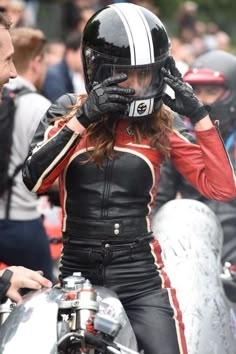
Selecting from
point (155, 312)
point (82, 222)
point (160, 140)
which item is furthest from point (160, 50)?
point (155, 312)

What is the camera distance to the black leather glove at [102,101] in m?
4.34

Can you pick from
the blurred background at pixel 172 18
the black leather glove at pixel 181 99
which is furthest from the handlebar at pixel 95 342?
the blurred background at pixel 172 18

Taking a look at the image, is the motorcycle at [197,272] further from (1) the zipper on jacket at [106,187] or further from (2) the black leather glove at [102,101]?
(2) the black leather glove at [102,101]

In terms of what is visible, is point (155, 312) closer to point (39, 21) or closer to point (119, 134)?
point (119, 134)

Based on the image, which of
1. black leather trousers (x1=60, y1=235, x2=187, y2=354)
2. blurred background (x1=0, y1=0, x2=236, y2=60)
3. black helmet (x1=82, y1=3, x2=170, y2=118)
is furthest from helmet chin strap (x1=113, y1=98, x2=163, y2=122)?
blurred background (x1=0, y1=0, x2=236, y2=60)

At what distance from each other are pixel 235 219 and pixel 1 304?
261 centimetres

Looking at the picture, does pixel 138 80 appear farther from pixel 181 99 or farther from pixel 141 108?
pixel 181 99

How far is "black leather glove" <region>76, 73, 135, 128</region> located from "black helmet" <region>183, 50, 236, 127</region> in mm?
2829

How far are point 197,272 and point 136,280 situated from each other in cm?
65

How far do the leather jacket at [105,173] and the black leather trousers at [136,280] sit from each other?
10 cm

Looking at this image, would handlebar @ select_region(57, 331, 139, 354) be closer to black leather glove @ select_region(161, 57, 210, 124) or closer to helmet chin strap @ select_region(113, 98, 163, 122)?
helmet chin strap @ select_region(113, 98, 163, 122)

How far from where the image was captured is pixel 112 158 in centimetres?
458

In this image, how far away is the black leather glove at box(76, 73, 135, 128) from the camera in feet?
14.2

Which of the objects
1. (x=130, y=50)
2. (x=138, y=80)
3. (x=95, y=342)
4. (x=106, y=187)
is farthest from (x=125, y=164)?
(x=95, y=342)
